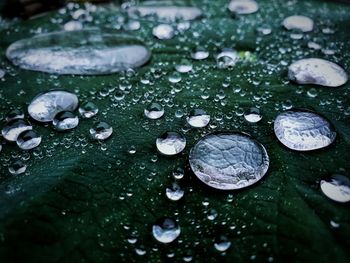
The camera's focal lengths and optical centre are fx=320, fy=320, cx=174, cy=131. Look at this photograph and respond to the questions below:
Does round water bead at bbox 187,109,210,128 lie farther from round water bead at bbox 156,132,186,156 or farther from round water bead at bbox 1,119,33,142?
round water bead at bbox 1,119,33,142

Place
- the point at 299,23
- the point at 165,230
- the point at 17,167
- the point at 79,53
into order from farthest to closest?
the point at 299,23, the point at 79,53, the point at 17,167, the point at 165,230

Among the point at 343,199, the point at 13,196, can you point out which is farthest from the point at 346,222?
the point at 13,196

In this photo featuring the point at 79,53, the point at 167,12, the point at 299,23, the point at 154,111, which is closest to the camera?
the point at 154,111

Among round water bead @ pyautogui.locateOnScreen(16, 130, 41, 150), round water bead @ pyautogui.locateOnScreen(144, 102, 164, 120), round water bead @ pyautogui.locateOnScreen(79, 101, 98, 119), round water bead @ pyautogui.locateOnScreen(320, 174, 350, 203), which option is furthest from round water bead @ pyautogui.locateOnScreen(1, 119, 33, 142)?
round water bead @ pyautogui.locateOnScreen(320, 174, 350, 203)

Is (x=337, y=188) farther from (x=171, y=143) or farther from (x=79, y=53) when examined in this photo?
(x=79, y=53)

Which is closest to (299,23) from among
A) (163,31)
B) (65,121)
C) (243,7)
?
(243,7)
